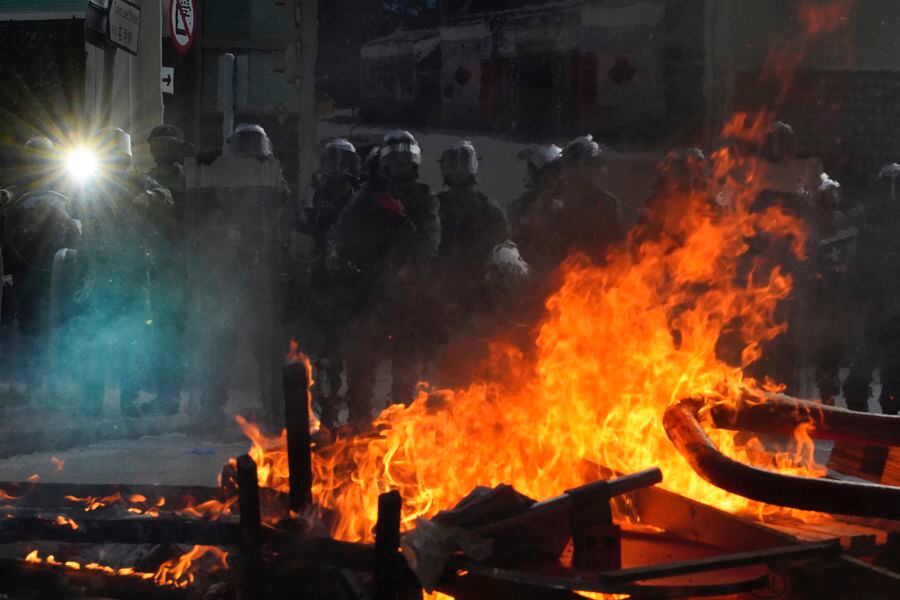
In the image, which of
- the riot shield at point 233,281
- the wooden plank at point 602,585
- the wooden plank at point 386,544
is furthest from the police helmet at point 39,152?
the wooden plank at point 602,585

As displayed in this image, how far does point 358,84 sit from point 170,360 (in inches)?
257

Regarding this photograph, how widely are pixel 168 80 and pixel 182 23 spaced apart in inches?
88.1

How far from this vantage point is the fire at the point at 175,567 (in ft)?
12.7

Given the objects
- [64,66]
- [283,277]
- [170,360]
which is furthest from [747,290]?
[64,66]

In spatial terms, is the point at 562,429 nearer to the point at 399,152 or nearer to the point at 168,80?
the point at 399,152

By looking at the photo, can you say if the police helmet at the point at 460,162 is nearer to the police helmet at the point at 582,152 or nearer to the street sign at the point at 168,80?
the police helmet at the point at 582,152

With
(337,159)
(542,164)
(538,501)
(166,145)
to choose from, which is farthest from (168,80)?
(538,501)

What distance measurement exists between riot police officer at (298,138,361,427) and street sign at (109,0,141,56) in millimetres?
9603

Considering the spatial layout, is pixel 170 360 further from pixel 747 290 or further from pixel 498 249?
pixel 747 290

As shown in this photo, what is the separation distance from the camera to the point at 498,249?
8453 mm

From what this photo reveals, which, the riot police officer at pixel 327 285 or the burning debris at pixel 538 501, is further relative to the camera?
the riot police officer at pixel 327 285

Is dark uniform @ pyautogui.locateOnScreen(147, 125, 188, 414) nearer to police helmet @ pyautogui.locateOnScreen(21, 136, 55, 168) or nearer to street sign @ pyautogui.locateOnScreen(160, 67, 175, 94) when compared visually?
police helmet @ pyautogui.locateOnScreen(21, 136, 55, 168)

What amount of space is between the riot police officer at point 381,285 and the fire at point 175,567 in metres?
4.17

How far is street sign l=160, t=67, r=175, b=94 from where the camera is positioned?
699 inches
